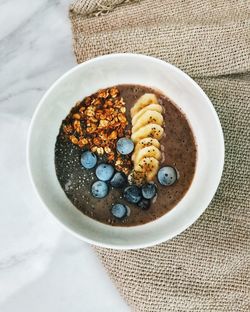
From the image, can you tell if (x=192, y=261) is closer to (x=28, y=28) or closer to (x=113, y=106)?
(x=113, y=106)

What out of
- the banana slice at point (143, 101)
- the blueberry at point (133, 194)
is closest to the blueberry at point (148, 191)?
the blueberry at point (133, 194)

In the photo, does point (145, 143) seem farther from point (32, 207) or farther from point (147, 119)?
point (32, 207)

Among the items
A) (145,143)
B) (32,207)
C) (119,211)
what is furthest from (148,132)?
(32,207)

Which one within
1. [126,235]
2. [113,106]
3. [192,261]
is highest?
[113,106]

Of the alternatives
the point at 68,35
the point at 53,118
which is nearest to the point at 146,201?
the point at 53,118

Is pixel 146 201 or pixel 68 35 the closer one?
pixel 146 201

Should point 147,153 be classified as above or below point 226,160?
above
